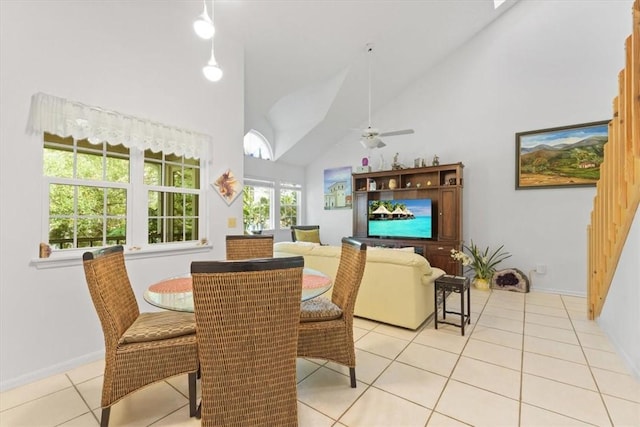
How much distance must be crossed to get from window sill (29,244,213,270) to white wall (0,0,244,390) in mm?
48

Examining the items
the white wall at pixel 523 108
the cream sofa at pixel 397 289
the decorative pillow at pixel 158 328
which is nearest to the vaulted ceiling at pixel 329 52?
the white wall at pixel 523 108

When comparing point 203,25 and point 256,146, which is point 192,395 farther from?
point 256,146

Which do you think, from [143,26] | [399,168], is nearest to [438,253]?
[399,168]

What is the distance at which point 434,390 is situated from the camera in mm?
1987

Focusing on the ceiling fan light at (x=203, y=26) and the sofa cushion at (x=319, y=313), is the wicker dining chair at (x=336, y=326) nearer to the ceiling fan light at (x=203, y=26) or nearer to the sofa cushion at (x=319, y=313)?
the sofa cushion at (x=319, y=313)

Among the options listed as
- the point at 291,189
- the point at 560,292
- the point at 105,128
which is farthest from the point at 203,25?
the point at 560,292

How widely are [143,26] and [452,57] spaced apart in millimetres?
5194

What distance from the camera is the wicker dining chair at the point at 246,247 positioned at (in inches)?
111

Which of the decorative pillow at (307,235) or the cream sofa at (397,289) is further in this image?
the decorative pillow at (307,235)

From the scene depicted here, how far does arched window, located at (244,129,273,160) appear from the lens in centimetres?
627

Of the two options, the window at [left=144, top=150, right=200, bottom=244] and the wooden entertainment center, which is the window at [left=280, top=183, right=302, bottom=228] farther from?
the window at [left=144, top=150, right=200, bottom=244]

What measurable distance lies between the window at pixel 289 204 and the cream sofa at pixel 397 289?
4067 mm

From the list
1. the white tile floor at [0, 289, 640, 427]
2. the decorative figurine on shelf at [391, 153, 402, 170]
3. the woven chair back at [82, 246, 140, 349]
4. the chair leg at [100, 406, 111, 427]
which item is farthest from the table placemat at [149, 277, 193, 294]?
the decorative figurine on shelf at [391, 153, 402, 170]

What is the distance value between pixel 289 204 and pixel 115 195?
4644 mm
